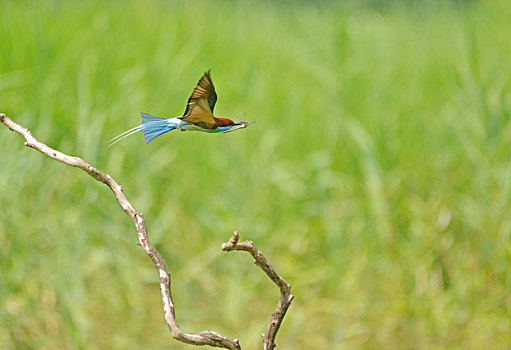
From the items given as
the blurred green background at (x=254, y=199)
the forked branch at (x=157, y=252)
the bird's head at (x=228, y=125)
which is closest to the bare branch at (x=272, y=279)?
the forked branch at (x=157, y=252)

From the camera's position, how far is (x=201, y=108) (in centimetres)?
42

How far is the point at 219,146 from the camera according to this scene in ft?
11.0

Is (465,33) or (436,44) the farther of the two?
(436,44)

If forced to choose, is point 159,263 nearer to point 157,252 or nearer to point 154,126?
point 157,252

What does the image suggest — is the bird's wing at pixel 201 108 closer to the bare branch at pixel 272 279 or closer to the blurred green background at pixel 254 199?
the bare branch at pixel 272 279

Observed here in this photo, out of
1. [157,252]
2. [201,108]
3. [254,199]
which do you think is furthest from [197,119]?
[254,199]

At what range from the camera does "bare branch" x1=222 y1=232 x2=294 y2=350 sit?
0.52 meters

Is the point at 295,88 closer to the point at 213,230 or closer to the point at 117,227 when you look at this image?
the point at 213,230

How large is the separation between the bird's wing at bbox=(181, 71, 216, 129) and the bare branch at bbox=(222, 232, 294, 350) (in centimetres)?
12

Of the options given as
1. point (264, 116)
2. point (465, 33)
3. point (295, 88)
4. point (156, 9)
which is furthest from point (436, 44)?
point (156, 9)

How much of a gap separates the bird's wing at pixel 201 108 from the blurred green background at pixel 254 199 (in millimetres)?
2364

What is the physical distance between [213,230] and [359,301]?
0.70 meters

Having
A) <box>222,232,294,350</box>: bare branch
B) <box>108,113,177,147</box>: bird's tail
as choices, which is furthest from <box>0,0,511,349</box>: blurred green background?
<box>108,113,177,147</box>: bird's tail

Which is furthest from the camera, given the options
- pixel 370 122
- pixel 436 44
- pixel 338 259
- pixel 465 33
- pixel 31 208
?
pixel 436 44
